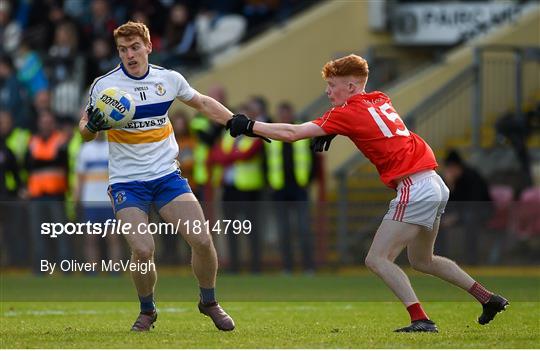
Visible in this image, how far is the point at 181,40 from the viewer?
2492 centimetres

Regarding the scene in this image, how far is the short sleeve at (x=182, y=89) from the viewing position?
12039 millimetres

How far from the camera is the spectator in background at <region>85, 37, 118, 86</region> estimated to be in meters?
23.9

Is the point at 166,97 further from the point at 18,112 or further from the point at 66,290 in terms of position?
the point at 18,112

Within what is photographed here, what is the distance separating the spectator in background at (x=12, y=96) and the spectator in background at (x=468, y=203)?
6.69 m

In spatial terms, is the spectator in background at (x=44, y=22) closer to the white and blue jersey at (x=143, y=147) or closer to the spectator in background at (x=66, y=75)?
the spectator in background at (x=66, y=75)

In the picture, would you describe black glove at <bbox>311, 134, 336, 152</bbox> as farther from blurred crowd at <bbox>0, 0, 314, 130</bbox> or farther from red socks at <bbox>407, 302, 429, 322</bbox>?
blurred crowd at <bbox>0, 0, 314, 130</bbox>

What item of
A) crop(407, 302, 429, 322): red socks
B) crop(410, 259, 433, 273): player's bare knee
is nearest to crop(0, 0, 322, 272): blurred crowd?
crop(410, 259, 433, 273): player's bare knee

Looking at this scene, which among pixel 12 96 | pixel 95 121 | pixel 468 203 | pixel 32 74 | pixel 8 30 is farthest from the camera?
pixel 8 30

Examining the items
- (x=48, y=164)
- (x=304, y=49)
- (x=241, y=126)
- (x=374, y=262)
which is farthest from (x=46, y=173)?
(x=374, y=262)

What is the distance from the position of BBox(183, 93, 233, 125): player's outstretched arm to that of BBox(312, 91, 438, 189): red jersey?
2.47 ft

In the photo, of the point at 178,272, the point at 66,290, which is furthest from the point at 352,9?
the point at 66,290

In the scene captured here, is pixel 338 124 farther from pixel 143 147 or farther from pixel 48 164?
pixel 48 164

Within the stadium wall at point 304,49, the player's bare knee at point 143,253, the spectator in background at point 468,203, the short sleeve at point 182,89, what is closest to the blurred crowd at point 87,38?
the stadium wall at point 304,49

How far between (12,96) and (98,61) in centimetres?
142
